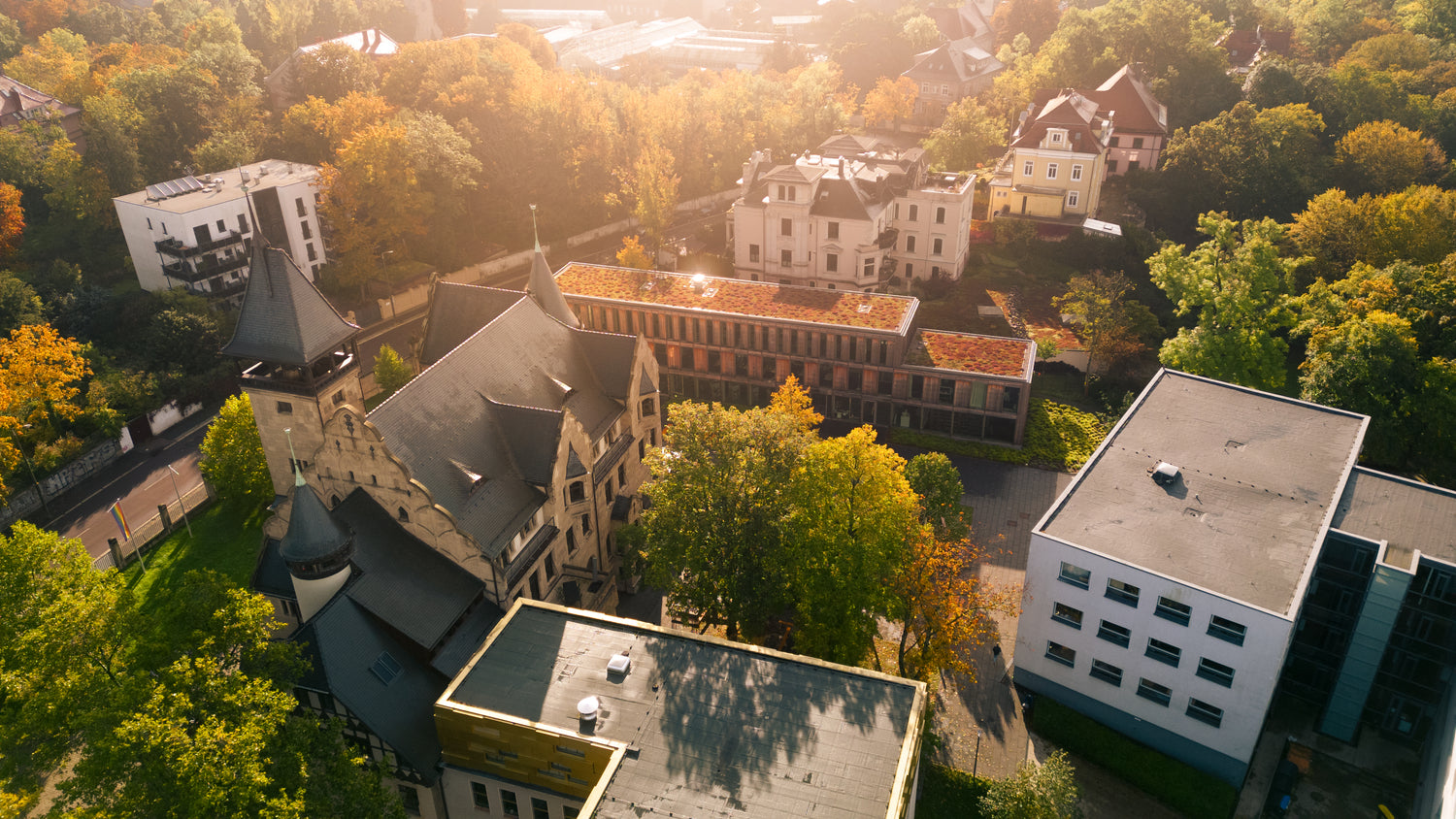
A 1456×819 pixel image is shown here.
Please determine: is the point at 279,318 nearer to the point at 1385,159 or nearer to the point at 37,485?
the point at 37,485

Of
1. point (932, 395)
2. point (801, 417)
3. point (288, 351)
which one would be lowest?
point (932, 395)

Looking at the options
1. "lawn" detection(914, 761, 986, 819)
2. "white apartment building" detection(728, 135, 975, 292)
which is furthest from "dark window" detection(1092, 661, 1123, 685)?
"white apartment building" detection(728, 135, 975, 292)

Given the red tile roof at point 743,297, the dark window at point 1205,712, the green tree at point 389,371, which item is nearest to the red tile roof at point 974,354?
the red tile roof at point 743,297

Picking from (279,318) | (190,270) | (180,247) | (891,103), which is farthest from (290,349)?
(891,103)

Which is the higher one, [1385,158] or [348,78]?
[348,78]

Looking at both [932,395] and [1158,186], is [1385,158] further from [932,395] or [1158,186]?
[932,395]

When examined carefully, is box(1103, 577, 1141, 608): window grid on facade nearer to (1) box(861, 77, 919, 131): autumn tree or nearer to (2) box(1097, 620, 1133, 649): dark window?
(2) box(1097, 620, 1133, 649): dark window

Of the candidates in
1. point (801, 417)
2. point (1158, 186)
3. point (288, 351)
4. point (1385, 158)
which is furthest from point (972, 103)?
point (288, 351)
